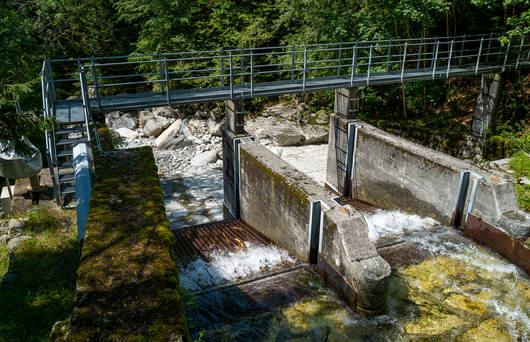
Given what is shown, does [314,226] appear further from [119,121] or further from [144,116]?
[119,121]

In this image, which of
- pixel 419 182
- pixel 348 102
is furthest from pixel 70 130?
pixel 419 182

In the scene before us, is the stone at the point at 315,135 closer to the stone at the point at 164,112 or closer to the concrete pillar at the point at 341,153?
the concrete pillar at the point at 341,153

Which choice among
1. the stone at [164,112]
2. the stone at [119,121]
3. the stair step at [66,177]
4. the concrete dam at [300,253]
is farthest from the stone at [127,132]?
the stair step at [66,177]

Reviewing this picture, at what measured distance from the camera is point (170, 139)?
16797 millimetres

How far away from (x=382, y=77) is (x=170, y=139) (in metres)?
9.19

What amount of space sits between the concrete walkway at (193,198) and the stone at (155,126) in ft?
13.4

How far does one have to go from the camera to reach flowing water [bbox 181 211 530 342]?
554 centimetres

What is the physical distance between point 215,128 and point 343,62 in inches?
244

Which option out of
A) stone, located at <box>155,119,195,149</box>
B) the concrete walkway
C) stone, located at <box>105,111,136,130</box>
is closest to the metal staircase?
the concrete walkway

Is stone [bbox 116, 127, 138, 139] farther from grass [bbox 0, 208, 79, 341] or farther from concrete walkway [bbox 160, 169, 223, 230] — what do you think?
grass [bbox 0, 208, 79, 341]

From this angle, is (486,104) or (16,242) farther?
(486,104)

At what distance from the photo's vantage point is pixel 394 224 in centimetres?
902

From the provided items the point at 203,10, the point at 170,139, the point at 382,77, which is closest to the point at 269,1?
the point at 203,10

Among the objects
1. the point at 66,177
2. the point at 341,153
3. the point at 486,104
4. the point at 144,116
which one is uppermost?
the point at 486,104
